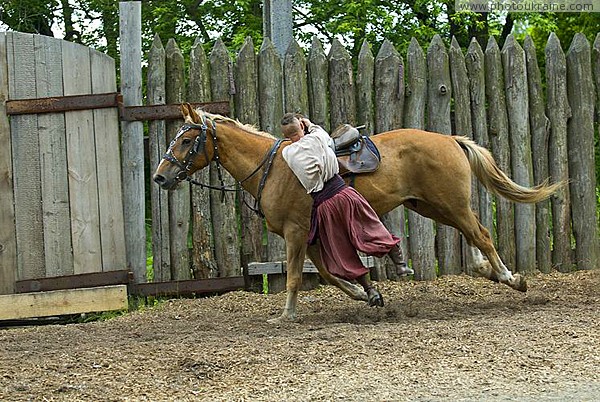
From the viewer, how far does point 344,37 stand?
15.9 m

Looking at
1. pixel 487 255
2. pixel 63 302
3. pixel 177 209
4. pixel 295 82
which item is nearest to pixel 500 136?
pixel 487 255

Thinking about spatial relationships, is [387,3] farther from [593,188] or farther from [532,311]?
[532,311]

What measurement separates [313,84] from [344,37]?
6.28 metres

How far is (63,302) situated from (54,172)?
127cm

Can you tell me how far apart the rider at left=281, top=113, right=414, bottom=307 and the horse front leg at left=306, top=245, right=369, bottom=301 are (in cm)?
30

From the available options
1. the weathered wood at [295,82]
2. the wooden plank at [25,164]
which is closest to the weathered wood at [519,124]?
the weathered wood at [295,82]

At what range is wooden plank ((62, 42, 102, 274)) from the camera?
9.34 m

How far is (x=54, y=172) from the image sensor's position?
30.5ft

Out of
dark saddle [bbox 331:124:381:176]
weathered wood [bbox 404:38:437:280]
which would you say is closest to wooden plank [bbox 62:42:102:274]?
dark saddle [bbox 331:124:381:176]

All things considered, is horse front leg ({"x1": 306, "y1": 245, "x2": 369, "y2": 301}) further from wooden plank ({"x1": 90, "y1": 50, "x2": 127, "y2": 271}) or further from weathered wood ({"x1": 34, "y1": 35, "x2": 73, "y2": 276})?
weathered wood ({"x1": 34, "y1": 35, "x2": 73, "y2": 276})

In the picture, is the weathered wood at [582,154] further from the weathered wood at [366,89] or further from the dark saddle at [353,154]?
the dark saddle at [353,154]

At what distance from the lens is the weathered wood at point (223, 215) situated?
380 inches

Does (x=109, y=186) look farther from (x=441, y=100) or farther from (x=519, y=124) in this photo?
(x=519, y=124)

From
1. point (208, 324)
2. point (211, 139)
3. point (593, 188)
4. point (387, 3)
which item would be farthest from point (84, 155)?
point (387, 3)
